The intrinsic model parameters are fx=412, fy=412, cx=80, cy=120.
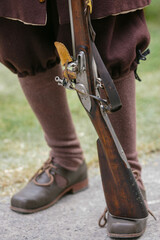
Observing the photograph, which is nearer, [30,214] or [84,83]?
[84,83]

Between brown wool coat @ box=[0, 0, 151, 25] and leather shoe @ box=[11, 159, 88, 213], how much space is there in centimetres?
65

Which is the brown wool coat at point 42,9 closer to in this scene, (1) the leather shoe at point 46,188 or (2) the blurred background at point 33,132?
(1) the leather shoe at point 46,188

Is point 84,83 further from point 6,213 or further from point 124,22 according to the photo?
point 6,213

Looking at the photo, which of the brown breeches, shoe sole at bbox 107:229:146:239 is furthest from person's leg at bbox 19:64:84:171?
shoe sole at bbox 107:229:146:239

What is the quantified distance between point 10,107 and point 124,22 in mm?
1963

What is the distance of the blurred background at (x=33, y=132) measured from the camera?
6.78ft

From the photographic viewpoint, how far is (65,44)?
1.27 meters

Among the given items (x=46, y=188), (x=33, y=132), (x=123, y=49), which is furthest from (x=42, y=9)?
(x=33, y=132)

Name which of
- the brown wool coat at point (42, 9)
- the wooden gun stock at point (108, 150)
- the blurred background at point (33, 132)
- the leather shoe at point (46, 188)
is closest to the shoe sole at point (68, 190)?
the leather shoe at point (46, 188)

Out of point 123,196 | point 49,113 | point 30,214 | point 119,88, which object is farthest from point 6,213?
point 119,88

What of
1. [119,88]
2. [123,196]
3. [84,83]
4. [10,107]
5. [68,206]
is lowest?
[10,107]

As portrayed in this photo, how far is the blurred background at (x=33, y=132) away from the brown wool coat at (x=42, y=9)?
33.1 inches

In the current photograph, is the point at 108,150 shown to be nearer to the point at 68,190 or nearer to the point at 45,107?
the point at 45,107

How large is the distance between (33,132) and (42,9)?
4.83ft
